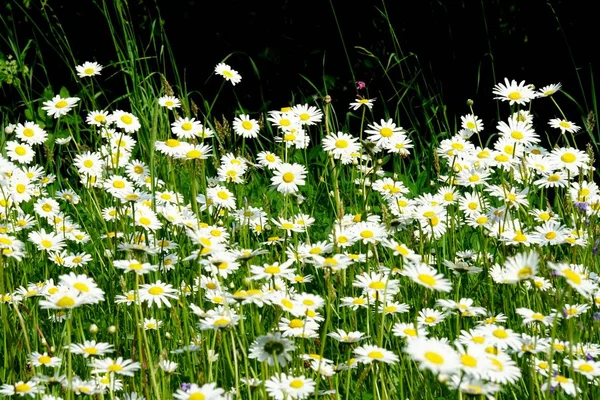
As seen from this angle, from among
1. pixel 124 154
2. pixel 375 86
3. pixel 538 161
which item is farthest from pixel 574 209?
pixel 375 86

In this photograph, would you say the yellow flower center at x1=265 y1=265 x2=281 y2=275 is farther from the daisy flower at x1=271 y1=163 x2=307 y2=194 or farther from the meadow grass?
the daisy flower at x1=271 y1=163 x2=307 y2=194

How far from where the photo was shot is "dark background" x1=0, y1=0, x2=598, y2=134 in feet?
15.0

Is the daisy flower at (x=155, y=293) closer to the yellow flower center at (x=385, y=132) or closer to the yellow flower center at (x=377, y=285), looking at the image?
the yellow flower center at (x=377, y=285)

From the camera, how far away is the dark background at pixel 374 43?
458 cm

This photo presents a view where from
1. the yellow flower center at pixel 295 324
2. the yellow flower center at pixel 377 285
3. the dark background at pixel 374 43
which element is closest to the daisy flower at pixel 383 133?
the yellow flower center at pixel 377 285

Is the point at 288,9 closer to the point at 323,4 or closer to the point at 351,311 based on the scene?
the point at 323,4

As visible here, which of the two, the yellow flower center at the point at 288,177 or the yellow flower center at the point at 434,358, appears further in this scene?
the yellow flower center at the point at 288,177

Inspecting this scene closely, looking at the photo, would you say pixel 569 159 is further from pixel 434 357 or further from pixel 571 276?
pixel 434 357

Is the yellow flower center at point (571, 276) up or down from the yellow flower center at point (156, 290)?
down

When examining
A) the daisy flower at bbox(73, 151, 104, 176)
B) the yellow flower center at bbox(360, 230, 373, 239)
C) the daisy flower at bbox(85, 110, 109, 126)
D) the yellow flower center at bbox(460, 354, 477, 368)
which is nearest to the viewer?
the yellow flower center at bbox(460, 354, 477, 368)

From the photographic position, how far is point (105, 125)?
9.78 feet

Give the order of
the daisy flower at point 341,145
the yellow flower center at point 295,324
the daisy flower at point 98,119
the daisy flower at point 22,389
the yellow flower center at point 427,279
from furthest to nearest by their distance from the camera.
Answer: the daisy flower at point 98,119, the daisy flower at point 341,145, the yellow flower center at point 295,324, the daisy flower at point 22,389, the yellow flower center at point 427,279

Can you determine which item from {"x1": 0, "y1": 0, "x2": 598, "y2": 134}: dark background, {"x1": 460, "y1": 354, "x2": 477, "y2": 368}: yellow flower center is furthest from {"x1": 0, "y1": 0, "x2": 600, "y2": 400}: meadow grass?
{"x1": 0, "y1": 0, "x2": 598, "y2": 134}: dark background

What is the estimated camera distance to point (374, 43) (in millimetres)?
4852
